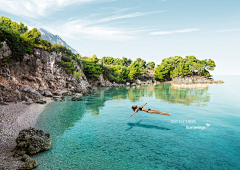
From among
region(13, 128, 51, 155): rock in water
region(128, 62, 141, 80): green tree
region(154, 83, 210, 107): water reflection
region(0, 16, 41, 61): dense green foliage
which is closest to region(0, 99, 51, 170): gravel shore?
region(13, 128, 51, 155): rock in water

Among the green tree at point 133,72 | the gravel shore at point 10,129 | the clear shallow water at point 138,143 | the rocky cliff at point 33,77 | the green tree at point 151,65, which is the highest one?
the green tree at point 151,65

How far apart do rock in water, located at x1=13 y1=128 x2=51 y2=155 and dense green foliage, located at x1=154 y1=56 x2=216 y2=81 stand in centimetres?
12689

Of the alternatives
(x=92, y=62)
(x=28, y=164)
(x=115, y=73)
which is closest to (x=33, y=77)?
(x=28, y=164)

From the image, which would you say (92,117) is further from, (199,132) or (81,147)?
(199,132)

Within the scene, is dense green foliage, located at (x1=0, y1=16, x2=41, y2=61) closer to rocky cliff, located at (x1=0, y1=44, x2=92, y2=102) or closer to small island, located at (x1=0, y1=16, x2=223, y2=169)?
small island, located at (x1=0, y1=16, x2=223, y2=169)

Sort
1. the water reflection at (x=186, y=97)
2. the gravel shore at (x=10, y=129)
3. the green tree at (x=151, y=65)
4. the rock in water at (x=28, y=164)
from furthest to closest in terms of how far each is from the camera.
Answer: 1. the green tree at (x=151, y=65)
2. the water reflection at (x=186, y=97)
3. the gravel shore at (x=10, y=129)
4. the rock in water at (x=28, y=164)

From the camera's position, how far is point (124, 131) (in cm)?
1991

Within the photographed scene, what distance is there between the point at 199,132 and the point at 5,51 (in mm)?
43007

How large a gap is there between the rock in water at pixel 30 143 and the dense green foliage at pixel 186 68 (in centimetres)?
12689

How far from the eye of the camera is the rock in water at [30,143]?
13.1 metres

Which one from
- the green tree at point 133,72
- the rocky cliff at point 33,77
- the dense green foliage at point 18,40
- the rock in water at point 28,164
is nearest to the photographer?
the rock in water at point 28,164

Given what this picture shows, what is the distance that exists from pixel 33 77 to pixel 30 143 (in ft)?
121

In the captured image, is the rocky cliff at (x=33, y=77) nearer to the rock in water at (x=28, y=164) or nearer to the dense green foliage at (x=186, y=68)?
the rock in water at (x=28, y=164)

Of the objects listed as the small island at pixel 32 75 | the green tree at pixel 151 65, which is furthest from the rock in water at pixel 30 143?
the green tree at pixel 151 65
